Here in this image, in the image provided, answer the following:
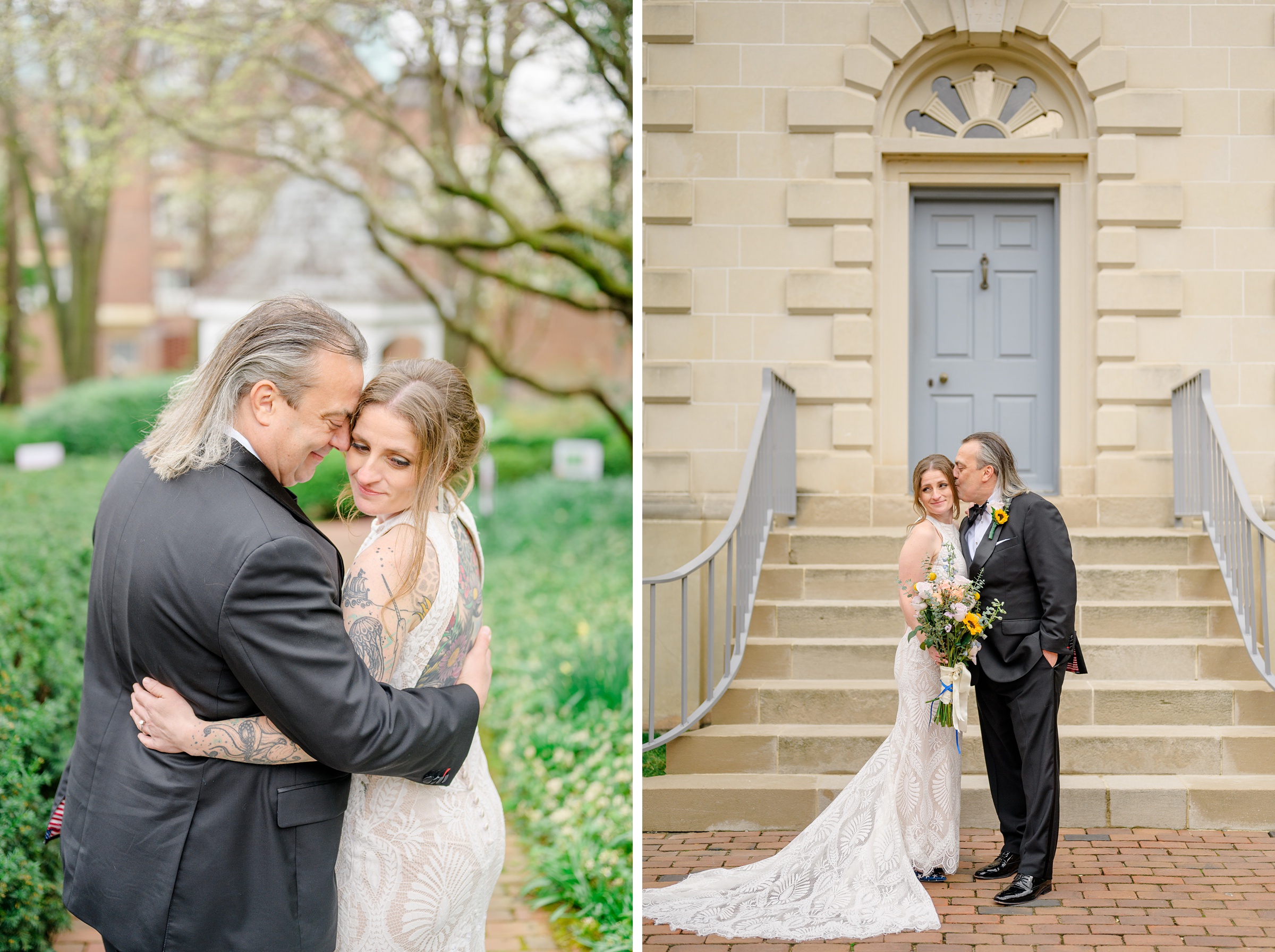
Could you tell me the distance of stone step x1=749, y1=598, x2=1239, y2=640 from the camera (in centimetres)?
589

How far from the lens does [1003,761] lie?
4.45 metres

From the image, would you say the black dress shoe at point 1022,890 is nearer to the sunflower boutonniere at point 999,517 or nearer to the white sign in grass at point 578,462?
the sunflower boutonniere at point 999,517

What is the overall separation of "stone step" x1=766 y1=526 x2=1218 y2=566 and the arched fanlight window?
3.01 meters

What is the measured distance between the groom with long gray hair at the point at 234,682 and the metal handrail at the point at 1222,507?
4.94 m

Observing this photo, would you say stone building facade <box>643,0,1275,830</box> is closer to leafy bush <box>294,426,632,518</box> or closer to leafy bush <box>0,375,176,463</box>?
leafy bush <box>294,426,632,518</box>

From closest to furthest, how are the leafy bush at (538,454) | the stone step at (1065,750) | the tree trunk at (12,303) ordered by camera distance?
the stone step at (1065,750)
the leafy bush at (538,454)
the tree trunk at (12,303)

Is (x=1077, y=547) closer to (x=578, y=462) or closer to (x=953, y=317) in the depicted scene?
(x=953, y=317)

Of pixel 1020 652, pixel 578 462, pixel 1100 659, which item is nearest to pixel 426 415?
pixel 1020 652

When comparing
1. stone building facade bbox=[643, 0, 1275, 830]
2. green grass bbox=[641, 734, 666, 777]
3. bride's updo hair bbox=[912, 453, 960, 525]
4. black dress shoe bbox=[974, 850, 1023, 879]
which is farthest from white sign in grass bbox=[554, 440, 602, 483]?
black dress shoe bbox=[974, 850, 1023, 879]

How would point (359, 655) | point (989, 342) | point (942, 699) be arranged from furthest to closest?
point (989, 342)
point (942, 699)
point (359, 655)

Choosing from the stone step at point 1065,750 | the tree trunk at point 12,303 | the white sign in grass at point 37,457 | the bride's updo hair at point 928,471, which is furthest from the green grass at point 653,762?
the tree trunk at point 12,303

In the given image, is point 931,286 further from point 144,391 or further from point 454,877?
point 144,391

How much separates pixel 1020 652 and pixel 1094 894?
1004 mm

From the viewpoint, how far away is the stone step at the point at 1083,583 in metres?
6.09
